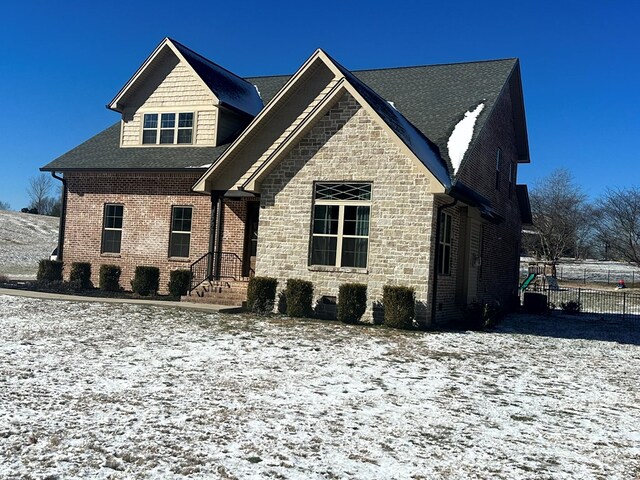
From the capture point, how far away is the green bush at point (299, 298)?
14.5m

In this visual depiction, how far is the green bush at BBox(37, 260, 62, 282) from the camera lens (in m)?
19.7

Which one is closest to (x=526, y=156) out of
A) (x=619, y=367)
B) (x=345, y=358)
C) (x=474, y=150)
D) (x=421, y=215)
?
(x=474, y=150)

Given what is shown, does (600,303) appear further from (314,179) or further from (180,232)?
(180,232)

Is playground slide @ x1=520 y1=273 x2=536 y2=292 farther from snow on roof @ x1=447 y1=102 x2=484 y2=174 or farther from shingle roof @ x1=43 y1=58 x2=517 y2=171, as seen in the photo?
snow on roof @ x1=447 y1=102 x2=484 y2=174

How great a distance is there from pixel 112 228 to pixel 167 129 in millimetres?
3805

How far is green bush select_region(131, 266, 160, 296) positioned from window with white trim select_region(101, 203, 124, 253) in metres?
2.06

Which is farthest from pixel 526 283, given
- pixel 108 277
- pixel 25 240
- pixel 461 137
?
pixel 25 240

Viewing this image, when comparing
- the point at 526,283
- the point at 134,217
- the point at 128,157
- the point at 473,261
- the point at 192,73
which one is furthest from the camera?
the point at 526,283

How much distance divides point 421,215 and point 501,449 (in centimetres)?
856

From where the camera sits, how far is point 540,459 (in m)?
5.53

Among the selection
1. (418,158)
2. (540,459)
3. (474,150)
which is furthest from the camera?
(474,150)

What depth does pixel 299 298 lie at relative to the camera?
47.6 feet

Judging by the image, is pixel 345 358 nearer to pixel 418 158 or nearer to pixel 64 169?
A: pixel 418 158

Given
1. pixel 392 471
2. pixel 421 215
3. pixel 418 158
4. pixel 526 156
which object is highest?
pixel 526 156
